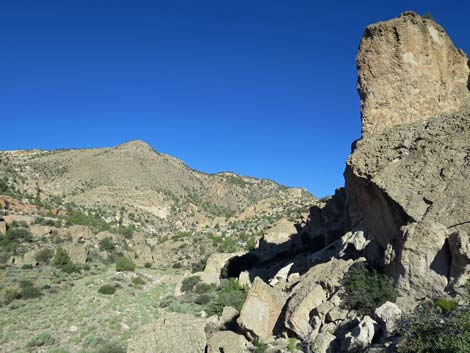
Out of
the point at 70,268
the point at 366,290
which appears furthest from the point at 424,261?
the point at 70,268

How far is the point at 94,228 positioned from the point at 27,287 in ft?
80.4

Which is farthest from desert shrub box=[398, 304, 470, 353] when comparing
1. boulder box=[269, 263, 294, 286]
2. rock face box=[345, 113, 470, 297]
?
boulder box=[269, 263, 294, 286]

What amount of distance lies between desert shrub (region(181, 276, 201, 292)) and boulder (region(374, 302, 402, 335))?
745 inches

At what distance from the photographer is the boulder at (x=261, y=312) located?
42.3 ft

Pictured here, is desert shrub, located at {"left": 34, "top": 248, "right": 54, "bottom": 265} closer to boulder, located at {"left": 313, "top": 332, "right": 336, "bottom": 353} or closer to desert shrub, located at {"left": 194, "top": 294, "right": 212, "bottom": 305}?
desert shrub, located at {"left": 194, "top": 294, "right": 212, "bottom": 305}

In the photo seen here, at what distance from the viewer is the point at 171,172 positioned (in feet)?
322

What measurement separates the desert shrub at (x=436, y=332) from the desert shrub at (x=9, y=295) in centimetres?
2064

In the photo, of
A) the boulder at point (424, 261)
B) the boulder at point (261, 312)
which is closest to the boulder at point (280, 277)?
the boulder at point (261, 312)

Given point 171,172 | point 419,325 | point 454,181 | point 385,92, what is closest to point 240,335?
point 419,325

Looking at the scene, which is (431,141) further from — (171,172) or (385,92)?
(171,172)

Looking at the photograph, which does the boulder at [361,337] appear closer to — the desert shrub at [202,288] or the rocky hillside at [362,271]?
the rocky hillside at [362,271]

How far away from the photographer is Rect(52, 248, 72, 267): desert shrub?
32.8m

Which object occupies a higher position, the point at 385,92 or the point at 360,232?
the point at 385,92

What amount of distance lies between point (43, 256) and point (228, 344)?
26.9m
